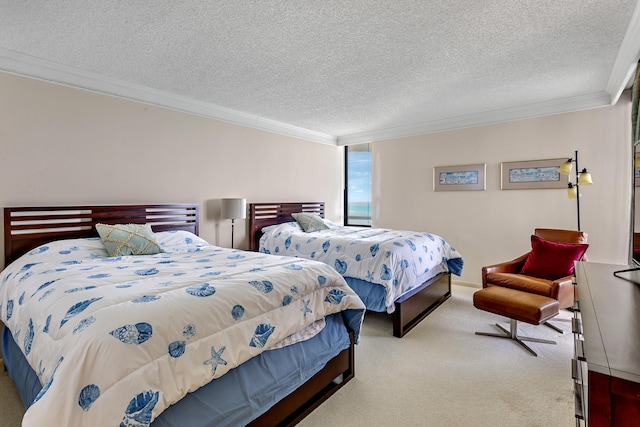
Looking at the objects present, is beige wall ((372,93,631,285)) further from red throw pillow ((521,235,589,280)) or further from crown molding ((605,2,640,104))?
red throw pillow ((521,235,589,280))

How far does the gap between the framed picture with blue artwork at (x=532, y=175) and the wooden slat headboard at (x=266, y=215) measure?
9.77 feet

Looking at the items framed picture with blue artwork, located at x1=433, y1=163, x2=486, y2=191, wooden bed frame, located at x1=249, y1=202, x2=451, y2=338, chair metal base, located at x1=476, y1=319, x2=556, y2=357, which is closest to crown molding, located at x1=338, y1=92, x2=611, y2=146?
framed picture with blue artwork, located at x1=433, y1=163, x2=486, y2=191

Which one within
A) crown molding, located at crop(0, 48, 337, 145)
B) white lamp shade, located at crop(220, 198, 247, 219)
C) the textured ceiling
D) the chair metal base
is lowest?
the chair metal base

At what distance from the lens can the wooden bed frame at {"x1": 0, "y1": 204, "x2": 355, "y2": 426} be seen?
177cm

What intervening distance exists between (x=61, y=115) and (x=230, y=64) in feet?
5.25

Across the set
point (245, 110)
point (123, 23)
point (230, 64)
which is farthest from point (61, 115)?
point (245, 110)

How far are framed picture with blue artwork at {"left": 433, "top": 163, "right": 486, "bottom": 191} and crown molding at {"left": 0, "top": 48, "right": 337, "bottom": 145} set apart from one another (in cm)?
271

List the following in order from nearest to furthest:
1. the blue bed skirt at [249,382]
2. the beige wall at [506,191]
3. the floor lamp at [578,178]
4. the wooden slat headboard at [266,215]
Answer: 1. the blue bed skirt at [249,382]
2. the floor lamp at [578,178]
3. the beige wall at [506,191]
4. the wooden slat headboard at [266,215]

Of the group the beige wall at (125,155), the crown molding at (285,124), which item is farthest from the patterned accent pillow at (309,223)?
the crown molding at (285,124)

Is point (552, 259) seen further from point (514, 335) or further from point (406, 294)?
point (406, 294)

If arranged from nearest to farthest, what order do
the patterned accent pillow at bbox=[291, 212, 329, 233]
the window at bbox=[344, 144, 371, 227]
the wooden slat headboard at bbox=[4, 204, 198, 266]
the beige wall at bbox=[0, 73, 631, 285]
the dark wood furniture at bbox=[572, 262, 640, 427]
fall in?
the dark wood furniture at bbox=[572, 262, 640, 427] → the wooden slat headboard at bbox=[4, 204, 198, 266] → the beige wall at bbox=[0, 73, 631, 285] → the patterned accent pillow at bbox=[291, 212, 329, 233] → the window at bbox=[344, 144, 371, 227]

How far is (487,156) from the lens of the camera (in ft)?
14.4

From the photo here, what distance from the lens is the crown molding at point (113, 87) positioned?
2.54 metres

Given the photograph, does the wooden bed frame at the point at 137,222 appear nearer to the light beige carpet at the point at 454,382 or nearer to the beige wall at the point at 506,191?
the light beige carpet at the point at 454,382
